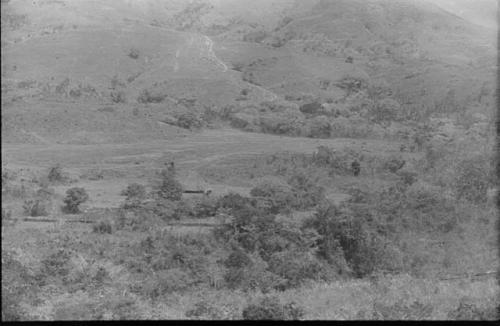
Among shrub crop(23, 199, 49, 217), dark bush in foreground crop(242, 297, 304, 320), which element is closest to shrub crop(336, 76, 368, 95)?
shrub crop(23, 199, 49, 217)

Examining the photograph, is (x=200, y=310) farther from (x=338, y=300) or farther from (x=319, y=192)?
(x=319, y=192)

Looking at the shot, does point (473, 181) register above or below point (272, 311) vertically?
below

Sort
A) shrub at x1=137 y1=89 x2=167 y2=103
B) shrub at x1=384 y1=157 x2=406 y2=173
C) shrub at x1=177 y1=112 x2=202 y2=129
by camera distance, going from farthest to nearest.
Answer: shrub at x1=137 y1=89 x2=167 y2=103 → shrub at x1=177 y1=112 x2=202 y2=129 → shrub at x1=384 y1=157 x2=406 y2=173

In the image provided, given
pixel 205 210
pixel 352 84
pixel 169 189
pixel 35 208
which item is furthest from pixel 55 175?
pixel 352 84

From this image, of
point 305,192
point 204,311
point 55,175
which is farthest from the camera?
point 55,175

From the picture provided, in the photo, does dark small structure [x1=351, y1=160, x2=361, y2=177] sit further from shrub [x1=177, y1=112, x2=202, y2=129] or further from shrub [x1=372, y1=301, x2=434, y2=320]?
shrub [x1=372, y1=301, x2=434, y2=320]

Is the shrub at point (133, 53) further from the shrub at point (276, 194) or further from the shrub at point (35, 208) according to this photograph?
Answer: the shrub at point (35, 208)

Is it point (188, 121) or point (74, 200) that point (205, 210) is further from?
point (188, 121)

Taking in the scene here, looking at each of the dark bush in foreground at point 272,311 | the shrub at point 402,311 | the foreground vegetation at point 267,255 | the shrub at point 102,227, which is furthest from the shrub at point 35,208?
the shrub at point 402,311
